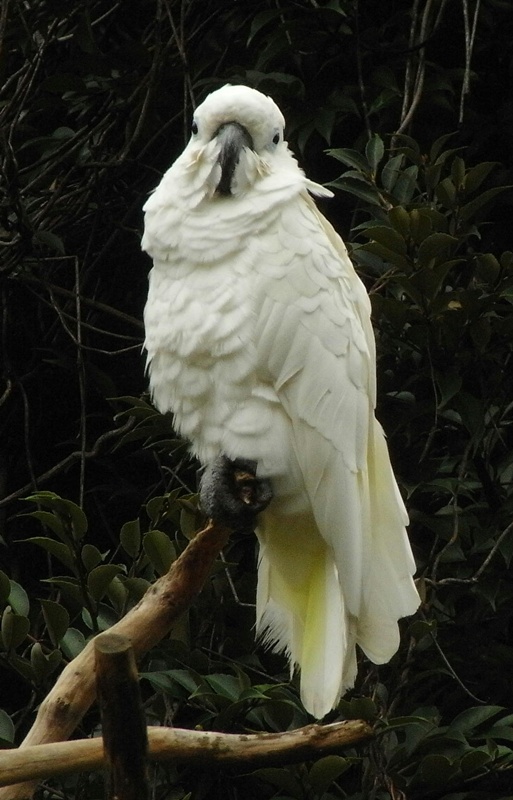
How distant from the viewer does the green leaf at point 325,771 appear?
6.84 feet

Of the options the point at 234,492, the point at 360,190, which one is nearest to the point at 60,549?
the point at 234,492

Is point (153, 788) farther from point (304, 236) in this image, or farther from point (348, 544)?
point (304, 236)

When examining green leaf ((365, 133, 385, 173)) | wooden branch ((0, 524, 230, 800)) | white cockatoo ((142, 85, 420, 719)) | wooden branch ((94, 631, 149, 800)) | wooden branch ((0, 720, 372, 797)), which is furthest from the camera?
green leaf ((365, 133, 385, 173))

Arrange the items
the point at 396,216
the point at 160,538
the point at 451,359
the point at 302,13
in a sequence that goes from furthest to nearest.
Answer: the point at 302,13
the point at 451,359
the point at 396,216
the point at 160,538

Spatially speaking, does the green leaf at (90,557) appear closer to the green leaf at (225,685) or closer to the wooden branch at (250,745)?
the green leaf at (225,685)

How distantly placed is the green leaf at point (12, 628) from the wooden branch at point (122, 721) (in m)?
→ 0.59

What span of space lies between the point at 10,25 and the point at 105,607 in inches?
62.0

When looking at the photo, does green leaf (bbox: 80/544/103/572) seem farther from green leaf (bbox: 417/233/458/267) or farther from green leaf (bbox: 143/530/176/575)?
green leaf (bbox: 417/233/458/267)

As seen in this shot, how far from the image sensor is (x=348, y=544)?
1951 mm

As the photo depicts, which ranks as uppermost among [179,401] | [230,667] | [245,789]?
[179,401]

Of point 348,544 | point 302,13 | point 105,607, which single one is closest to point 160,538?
point 105,607

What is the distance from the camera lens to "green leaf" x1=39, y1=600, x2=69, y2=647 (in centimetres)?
206

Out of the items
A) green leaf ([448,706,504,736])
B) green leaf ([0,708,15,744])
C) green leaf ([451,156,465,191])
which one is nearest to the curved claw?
green leaf ([0,708,15,744])

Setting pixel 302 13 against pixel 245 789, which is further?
pixel 302 13
